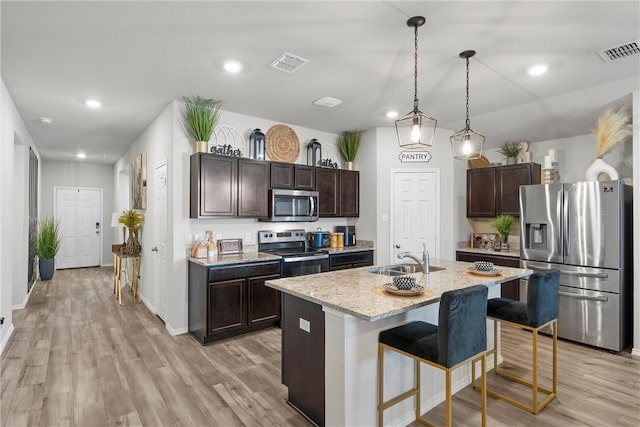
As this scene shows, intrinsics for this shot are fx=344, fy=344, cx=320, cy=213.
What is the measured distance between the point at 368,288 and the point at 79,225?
8943mm

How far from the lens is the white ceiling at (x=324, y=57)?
7.47 ft

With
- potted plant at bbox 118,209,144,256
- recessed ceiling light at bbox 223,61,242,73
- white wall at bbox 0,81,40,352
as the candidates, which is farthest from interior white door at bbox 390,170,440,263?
white wall at bbox 0,81,40,352

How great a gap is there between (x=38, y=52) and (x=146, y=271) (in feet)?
10.7

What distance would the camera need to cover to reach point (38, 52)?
9.20 feet

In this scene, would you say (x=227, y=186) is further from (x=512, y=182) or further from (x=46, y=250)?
(x=46, y=250)

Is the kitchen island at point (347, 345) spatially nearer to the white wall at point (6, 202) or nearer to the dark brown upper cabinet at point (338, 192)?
the dark brown upper cabinet at point (338, 192)

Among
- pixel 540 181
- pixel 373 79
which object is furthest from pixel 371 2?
pixel 540 181

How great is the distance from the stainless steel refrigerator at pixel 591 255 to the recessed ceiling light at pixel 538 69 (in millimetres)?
1332

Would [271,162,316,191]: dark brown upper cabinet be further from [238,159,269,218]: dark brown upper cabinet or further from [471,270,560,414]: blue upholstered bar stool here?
[471,270,560,414]: blue upholstered bar stool

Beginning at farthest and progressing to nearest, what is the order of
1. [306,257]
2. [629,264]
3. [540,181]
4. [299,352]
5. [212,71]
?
[540,181]
[306,257]
[629,264]
[212,71]
[299,352]

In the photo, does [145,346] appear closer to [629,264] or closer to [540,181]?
[629,264]

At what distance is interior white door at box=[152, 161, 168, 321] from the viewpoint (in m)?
4.28

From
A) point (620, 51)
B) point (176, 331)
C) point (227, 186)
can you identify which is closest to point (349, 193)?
point (227, 186)

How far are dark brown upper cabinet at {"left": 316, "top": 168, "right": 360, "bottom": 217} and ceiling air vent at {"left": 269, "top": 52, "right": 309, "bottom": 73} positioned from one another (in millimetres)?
2076
